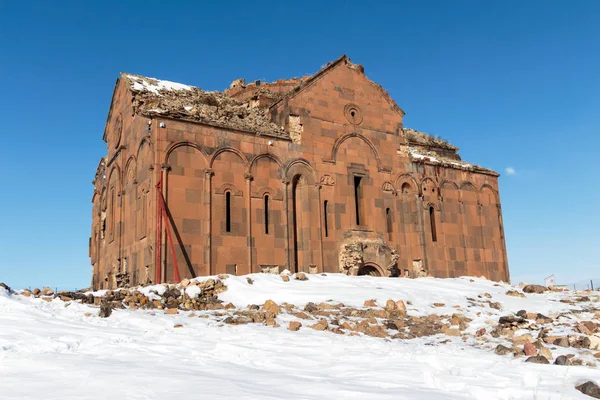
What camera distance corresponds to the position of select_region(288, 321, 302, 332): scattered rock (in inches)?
368

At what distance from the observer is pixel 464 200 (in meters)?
22.4

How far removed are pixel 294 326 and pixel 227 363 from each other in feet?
9.67

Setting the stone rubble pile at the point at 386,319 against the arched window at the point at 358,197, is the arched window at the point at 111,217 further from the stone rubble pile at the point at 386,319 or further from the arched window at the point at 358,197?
the arched window at the point at 358,197

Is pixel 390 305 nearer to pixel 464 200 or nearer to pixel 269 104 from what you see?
pixel 269 104

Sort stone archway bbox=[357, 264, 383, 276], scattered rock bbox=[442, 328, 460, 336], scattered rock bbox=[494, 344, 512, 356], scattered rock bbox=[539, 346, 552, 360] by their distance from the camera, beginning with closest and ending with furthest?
scattered rock bbox=[539, 346, 552, 360] < scattered rock bbox=[494, 344, 512, 356] < scattered rock bbox=[442, 328, 460, 336] < stone archway bbox=[357, 264, 383, 276]

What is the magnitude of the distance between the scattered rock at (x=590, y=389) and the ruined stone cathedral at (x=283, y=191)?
36.0 feet

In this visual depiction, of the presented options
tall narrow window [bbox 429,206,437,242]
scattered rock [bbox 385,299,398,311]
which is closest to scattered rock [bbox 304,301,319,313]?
scattered rock [bbox 385,299,398,311]

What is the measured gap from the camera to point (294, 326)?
9367 mm

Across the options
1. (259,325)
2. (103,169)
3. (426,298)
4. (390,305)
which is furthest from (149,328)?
(103,169)

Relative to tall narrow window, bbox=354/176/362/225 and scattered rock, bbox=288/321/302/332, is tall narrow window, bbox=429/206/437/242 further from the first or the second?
scattered rock, bbox=288/321/302/332

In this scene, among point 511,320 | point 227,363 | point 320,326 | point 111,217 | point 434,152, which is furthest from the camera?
point 434,152

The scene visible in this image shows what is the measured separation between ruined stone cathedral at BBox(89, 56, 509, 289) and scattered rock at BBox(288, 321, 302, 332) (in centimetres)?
618

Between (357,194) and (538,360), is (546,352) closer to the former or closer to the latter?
(538,360)

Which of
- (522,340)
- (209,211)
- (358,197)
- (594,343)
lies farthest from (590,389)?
(358,197)
